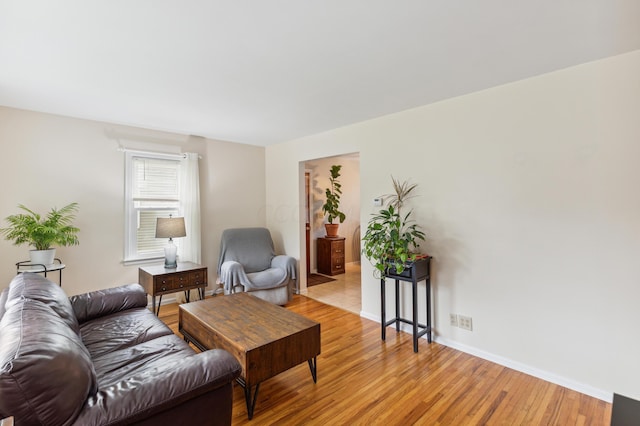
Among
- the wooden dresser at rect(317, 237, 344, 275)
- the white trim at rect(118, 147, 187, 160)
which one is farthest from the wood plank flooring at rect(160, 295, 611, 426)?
the white trim at rect(118, 147, 187, 160)

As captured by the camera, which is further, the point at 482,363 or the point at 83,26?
the point at 482,363

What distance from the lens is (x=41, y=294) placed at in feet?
6.21

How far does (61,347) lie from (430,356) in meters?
2.63

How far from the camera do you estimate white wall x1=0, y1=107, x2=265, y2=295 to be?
10.2 ft

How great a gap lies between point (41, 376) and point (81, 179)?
3.12 m

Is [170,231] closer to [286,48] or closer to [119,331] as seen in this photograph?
[119,331]

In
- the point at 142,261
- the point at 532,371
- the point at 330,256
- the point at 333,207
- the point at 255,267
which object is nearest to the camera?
the point at 532,371

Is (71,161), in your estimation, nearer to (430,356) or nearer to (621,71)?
(430,356)

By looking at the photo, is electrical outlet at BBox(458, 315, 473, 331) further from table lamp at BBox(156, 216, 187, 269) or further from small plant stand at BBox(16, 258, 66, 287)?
small plant stand at BBox(16, 258, 66, 287)

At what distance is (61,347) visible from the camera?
1.24m

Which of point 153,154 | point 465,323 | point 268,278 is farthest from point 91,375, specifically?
point 153,154

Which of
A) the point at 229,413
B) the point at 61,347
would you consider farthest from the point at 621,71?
the point at 61,347

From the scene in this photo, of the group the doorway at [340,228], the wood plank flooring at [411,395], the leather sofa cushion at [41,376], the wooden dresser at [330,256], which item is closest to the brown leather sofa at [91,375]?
the leather sofa cushion at [41,376]

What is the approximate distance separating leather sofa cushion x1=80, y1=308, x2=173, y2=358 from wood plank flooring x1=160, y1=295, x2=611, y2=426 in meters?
0.78
